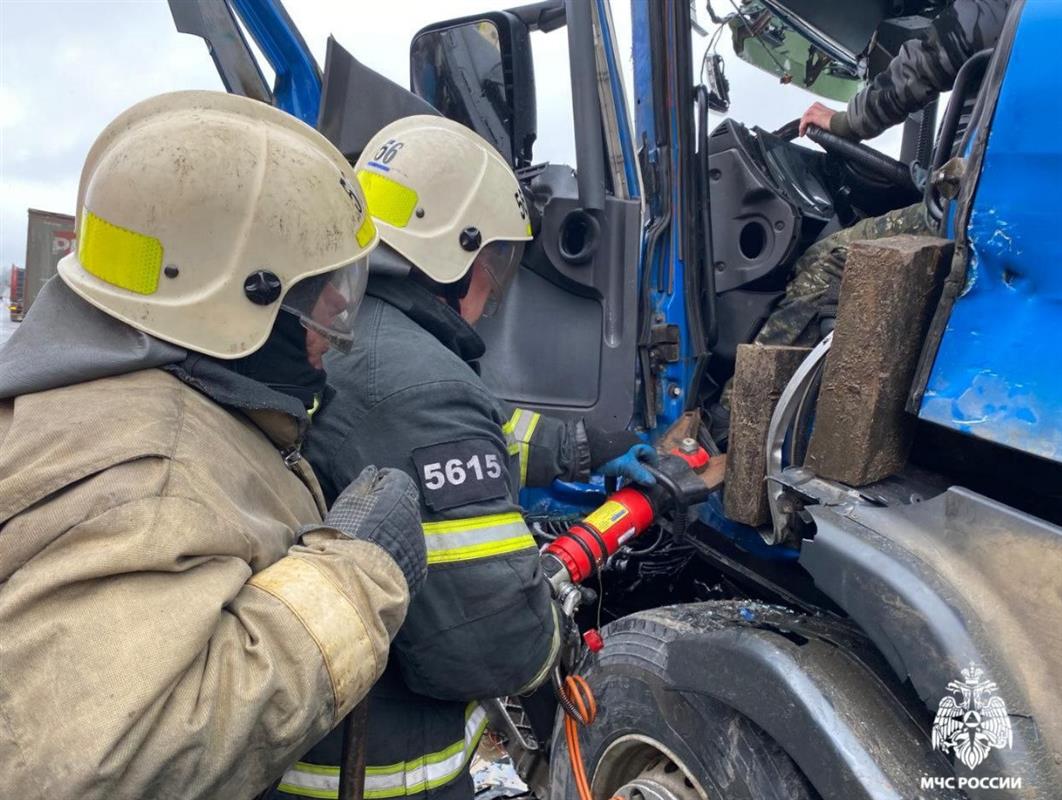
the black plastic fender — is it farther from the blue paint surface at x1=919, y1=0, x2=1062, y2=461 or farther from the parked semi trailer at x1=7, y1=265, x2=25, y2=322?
the parked semi trailer at x1=7, y1=265, x2=25, y2=322

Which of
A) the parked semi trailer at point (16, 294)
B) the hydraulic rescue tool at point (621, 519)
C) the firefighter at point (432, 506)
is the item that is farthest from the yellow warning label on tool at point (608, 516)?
the parked semi trailer at point (16, 294)

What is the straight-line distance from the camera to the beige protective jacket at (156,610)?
0.83 m

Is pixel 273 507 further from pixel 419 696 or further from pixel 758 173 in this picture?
pixel 758 173

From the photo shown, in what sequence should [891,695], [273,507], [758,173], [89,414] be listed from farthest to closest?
[758,173] → [891,695] → [273,507] → [89,414]

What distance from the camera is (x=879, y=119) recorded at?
2.38 metres

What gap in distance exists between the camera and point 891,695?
132 centimetres

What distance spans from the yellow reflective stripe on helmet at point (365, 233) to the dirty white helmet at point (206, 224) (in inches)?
1.5

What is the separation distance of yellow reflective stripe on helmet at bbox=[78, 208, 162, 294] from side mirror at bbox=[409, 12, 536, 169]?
6.37ft

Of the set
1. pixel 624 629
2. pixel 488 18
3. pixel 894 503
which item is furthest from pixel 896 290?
pixel 488 18

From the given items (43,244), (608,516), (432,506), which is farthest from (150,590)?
(43,244)

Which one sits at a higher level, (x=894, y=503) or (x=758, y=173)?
(x=758, y=173)

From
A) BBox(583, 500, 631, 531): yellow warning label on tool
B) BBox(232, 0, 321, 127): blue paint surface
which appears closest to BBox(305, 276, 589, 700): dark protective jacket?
BBox(583, 500, 631, 531): yellow warning label on tool

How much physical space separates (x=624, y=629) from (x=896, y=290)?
3.32ft

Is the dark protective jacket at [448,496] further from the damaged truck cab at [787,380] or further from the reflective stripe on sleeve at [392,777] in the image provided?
the damaged truck cab at [787,380]
